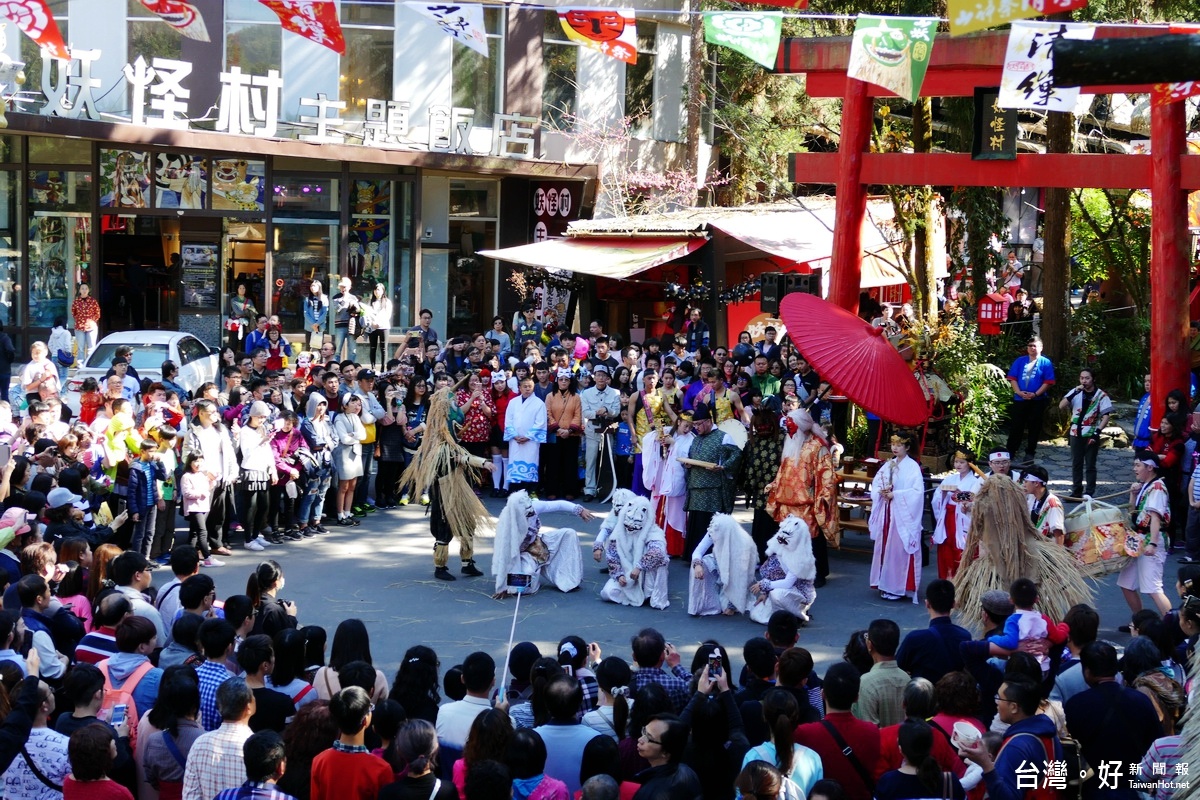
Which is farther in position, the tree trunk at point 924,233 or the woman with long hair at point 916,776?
the tree trunk at point 924,233

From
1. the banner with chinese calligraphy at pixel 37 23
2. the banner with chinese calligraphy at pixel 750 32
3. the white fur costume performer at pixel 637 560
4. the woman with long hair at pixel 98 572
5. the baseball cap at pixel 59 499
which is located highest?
the banner with chinese calligraphy at pixel 37 23

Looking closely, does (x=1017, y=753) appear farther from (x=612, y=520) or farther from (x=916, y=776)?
(x=612, y=520)

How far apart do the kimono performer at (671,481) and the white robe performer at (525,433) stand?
1.94 meters

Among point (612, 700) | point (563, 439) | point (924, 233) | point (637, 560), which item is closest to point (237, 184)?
point (563, 439)

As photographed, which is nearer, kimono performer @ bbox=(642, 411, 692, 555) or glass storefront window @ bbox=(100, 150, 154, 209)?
kimono performer @ bbox=(642, 411, 692, 555)

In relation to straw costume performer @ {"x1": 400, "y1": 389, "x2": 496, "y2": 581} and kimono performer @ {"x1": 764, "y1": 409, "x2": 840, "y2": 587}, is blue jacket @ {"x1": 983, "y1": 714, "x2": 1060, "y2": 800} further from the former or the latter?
straw costume performer @ {"x1": 400, "y1": 389, "x2": 496, "y2": 581}

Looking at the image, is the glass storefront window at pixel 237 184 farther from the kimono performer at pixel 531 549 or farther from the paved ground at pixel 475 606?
the kimono performer at pixel 531 549

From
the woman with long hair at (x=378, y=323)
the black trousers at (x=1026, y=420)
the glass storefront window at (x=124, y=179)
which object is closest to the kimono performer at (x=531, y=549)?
the black trousers at (x=1026, y=420)

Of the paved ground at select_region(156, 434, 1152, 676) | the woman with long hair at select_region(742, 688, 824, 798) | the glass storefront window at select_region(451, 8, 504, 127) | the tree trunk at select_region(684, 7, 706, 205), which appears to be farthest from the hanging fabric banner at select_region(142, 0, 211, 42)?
the tree trunk at select_region(684, 7, 706, 205)

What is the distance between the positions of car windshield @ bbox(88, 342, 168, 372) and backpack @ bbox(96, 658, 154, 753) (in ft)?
40.2

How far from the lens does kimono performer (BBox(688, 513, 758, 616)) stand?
1085 centimetres

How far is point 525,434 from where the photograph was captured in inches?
577

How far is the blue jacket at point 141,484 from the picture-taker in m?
11.5

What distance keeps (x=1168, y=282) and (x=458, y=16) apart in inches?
329
